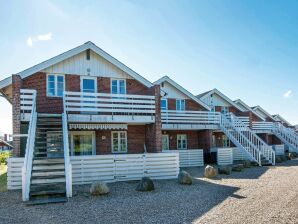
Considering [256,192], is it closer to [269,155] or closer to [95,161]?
[95,161]

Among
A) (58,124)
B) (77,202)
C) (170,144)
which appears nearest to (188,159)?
(170,144)

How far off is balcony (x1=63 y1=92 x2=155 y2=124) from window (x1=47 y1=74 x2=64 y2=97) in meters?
0.86

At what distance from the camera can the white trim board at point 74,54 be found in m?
17.4

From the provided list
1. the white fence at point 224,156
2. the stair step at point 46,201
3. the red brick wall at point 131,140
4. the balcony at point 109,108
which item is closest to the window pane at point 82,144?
the red brick wall at point 131,140

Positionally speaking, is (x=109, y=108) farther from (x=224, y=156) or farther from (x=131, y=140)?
(x=224, y=156)


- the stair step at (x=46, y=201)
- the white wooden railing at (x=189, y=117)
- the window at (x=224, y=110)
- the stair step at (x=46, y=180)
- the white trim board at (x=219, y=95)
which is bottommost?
the stair step at (x=46, y=201)

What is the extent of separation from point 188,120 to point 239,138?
16.2 feet

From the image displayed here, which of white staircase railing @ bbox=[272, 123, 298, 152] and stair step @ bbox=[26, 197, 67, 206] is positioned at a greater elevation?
white staircase railing @ bbox=[272, 123, 298, 152]

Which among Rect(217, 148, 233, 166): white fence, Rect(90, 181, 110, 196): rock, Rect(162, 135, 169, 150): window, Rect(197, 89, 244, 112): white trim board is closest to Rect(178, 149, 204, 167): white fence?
Rect(217, 148, 233, 166): white fence

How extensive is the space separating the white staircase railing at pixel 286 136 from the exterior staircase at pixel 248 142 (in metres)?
9.67

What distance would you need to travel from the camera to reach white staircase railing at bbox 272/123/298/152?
3367 cm

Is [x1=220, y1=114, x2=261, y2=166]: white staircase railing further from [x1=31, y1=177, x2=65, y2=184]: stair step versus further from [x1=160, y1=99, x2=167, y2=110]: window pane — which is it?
[x1=31, y1=177, x2=65, y2=184]: stair step

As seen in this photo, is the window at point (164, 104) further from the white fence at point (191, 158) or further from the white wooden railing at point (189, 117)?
the white fence at point (191, 158)

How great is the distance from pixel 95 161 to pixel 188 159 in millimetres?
11601
